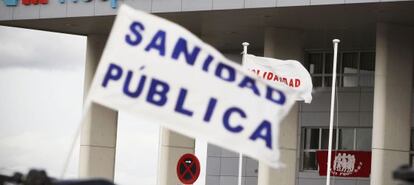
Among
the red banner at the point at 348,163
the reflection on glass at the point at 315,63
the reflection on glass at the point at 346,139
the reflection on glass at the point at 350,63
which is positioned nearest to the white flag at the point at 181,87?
the red banner at the point at 348,163

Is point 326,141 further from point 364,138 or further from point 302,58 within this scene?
point 302,58

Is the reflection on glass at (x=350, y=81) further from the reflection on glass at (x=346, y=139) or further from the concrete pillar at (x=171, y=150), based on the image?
the concrete pillar at (x=171, y=150)

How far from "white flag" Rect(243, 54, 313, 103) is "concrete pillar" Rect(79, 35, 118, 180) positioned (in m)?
12.2

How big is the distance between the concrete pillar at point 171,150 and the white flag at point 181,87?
3176 cm

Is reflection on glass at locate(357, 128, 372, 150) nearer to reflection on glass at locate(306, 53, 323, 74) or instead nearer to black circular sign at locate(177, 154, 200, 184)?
reflection on glass at locate(306, 53, 323, 74)

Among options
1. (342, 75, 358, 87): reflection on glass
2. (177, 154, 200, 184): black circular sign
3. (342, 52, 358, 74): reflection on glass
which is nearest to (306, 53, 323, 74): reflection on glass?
(342, 52, 358, 74): reflection on glass

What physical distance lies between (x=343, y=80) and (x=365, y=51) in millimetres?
1255

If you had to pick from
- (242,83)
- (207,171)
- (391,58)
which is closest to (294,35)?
(391,58)

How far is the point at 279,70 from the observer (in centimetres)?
3253

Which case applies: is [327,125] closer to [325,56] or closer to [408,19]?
[325,56]

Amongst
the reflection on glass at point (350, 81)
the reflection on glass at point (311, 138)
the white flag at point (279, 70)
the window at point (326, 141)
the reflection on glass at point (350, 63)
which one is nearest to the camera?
the white flag at point (279, 70)

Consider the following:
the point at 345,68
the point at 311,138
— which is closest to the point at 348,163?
the point at 311,138

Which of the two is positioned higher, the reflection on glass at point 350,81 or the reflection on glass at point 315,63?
the reflection on glass at point 315,63

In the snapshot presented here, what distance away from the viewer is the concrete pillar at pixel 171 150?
4272cm
